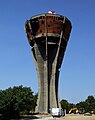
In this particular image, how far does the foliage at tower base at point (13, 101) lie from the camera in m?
67.0

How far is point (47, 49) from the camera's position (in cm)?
10369

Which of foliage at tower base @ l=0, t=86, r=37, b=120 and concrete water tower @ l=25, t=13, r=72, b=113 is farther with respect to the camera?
concrete water tower @ l=25, t=13, r=72, b=113

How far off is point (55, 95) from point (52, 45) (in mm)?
17074

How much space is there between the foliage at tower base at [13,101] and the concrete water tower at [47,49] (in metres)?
23.4

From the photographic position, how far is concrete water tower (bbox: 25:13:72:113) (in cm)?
10175

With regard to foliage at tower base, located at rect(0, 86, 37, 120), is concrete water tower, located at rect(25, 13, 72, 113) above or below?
above

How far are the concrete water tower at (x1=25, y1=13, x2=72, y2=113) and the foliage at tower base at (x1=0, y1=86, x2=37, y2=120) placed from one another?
23.4 metres

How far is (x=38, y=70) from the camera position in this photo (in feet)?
340

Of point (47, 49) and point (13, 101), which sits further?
point (47, 49)

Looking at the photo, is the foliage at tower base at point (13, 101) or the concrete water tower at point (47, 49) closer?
the foliage at tower base at point (13, 101)

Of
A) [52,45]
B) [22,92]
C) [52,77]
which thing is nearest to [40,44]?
[52,45]

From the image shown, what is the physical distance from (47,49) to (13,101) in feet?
122

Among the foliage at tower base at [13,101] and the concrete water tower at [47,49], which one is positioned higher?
the concrete water tower at [47,49]

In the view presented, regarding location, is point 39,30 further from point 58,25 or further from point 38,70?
point 38,70
